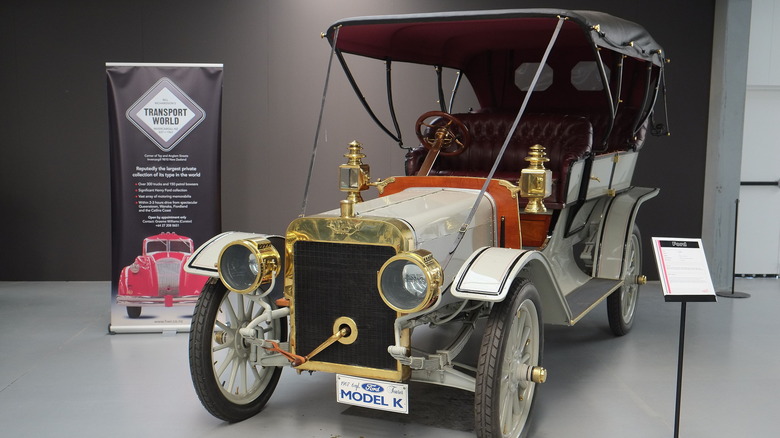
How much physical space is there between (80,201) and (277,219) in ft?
5.61

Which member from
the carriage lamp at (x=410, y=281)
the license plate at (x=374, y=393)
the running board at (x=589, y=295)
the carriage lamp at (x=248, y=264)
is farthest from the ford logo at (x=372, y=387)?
the running board at (x=589, y=295)

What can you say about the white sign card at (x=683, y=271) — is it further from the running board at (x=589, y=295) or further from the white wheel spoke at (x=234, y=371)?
the white wheel spoke at (x=234, y=371)

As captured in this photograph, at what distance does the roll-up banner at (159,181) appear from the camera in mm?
4914

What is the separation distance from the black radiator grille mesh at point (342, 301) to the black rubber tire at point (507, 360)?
0.37m

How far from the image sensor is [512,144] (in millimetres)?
4598

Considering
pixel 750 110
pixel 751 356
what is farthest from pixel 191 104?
pixel 750 110

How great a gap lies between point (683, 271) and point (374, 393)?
4.49 ft

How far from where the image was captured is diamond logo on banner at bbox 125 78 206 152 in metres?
4.96

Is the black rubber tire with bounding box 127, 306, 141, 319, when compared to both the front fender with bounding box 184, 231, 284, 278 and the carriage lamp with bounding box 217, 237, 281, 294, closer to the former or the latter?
the front fender with bounding box 184, 231, 284, 278

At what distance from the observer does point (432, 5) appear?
6277 millimetres

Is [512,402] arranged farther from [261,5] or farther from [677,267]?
[261,5]

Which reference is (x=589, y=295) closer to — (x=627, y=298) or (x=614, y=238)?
(x=614, y=238)

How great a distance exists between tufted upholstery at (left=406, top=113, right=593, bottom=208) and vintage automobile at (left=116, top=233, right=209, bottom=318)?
1.67m

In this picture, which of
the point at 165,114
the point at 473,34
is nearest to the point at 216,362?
the point at 165,114
